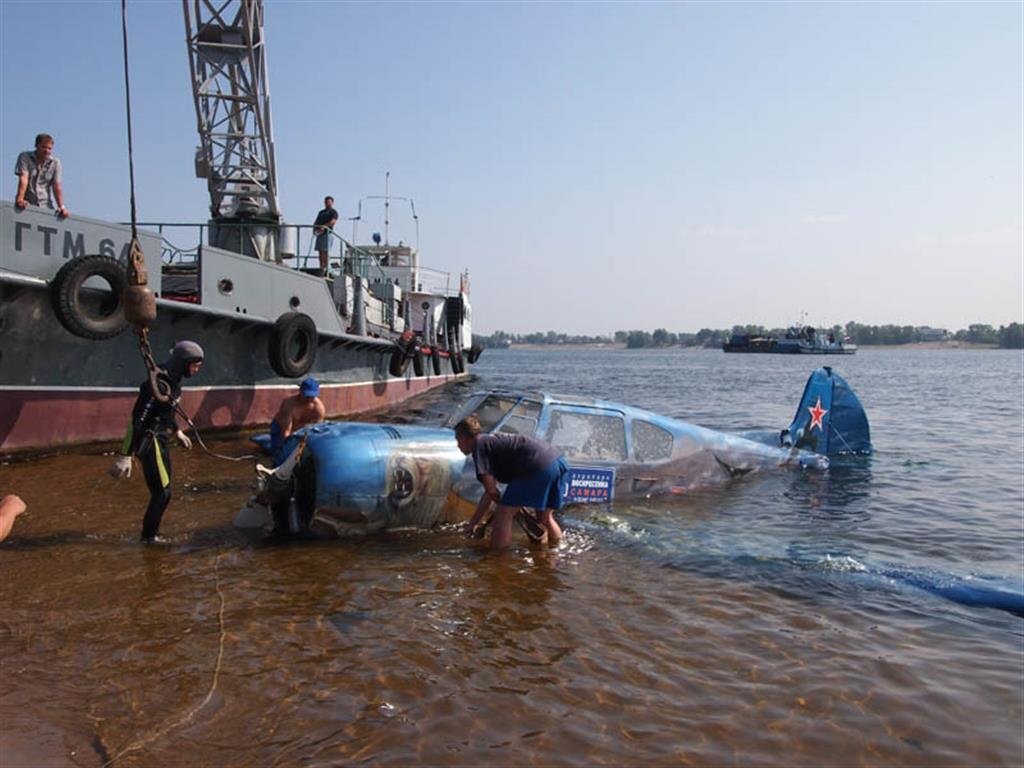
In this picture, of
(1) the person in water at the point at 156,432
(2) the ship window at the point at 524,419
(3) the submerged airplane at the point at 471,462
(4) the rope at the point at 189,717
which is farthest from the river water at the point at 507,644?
(2) the ship window at the point at 524,419

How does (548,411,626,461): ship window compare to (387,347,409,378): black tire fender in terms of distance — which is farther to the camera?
(387,347,409,378): black tire fender

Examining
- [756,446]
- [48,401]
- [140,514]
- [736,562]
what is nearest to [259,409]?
[48,401]

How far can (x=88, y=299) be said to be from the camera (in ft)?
35.7

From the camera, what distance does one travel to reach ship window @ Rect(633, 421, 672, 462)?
9391 mm

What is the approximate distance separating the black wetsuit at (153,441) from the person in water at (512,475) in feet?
8.13

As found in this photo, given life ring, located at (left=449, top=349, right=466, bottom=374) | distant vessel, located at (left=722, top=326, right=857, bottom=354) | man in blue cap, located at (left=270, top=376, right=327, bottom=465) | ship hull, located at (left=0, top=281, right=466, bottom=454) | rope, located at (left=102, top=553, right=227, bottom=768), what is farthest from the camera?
distant vessel, located at (left=722, top=326, right=857, bottom=354)

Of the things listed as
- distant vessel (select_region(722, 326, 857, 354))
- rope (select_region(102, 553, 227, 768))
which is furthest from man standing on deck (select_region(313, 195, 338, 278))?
distant vessel (select_region(722, 326, 857, 354))

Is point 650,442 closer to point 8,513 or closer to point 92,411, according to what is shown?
point 8,513

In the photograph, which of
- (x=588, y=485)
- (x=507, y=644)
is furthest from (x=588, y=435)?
(x=507, y=644)

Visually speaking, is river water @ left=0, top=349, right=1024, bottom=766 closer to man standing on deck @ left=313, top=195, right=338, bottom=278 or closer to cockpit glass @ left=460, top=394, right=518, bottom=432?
cockpit glass @ left=460, top=394, right=518, bottom=432

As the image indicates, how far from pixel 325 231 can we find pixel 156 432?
1189 cm

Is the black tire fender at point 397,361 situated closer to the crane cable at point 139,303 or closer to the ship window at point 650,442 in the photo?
the ship window at point 650,442

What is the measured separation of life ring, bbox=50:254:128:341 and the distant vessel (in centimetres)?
9231

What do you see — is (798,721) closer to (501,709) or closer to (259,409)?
(501,709)
